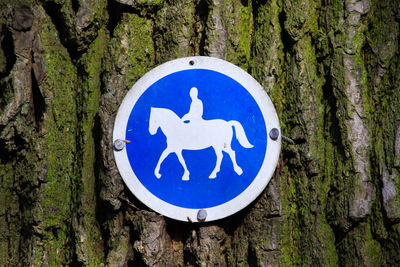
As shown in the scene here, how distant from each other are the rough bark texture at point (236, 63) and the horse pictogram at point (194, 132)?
0.20 metres

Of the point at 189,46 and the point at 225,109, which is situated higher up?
the point at 189,46

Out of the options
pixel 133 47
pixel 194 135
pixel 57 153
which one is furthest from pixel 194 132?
pixel 57 153

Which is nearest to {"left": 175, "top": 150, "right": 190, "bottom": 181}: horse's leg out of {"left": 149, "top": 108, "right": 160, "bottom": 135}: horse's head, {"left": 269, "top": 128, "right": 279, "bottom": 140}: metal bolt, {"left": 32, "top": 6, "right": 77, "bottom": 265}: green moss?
{"left": 149, "top": 108, "right": 160, "bottom": 135}: horse's head

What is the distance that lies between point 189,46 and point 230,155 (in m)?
0.52

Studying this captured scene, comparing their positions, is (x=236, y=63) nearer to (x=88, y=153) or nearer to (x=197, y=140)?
(x=197, y=140)

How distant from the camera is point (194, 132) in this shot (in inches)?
78.7

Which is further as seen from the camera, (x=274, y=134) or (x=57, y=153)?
(x=57, y=153)

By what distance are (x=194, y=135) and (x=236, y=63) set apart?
0.35m

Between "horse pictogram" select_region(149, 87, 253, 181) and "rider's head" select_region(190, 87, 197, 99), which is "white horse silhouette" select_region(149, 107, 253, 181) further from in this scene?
"rider's head" select_region(190, 87, 197, 99)

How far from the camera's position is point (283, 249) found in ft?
6.45

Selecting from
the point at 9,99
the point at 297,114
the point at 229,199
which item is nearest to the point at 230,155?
the point at 229,199

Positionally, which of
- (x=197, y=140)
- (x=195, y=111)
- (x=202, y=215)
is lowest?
(x=202, y=215)

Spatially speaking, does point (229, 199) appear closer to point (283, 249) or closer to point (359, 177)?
point (283, 249)

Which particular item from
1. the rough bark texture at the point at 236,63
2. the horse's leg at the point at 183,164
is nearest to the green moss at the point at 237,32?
the rough bark texture at the point at 236,63
